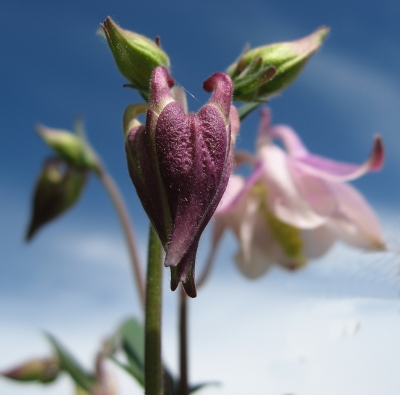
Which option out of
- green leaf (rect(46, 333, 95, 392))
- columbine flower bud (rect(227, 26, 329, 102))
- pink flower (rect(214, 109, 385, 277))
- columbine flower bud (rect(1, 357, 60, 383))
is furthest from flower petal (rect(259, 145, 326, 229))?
columbine flower bud (rect(1, 357, 60, 383))

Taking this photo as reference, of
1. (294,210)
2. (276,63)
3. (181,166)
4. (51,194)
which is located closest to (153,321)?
(181,166)

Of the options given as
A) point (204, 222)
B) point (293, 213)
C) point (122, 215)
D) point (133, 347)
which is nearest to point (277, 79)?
point (204, 222)

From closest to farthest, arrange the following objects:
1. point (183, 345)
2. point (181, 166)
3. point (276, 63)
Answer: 1. point (181, 166)
2. point (276, 63)
3. point (183, 345)

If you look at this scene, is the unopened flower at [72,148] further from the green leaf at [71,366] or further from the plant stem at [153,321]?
the plant stem at [153,321]

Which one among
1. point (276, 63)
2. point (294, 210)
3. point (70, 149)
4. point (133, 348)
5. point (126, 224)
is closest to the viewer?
point (276, 63)

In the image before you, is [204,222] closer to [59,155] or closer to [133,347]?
[133,347]

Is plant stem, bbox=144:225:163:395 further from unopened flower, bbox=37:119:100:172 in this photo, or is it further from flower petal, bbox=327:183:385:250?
unopened flower, bbox=37:119:100:172

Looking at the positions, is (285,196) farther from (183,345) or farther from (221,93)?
Answer: (221,93)
